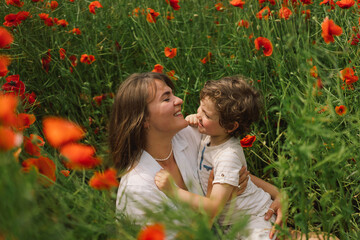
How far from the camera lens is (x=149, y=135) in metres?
1.81

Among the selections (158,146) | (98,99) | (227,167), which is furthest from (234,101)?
(98,99)

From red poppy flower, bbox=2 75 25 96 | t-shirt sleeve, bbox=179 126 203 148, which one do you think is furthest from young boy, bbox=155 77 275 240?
red poppy flower, bbox=2 75 25 96

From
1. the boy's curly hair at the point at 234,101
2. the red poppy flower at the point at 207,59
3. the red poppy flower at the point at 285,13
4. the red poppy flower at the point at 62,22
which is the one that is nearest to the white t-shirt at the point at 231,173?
the boy's curly hair at the point at 234,101

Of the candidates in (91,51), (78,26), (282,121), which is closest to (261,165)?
(282,121)

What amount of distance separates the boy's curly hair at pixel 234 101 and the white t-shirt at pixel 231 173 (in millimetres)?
101

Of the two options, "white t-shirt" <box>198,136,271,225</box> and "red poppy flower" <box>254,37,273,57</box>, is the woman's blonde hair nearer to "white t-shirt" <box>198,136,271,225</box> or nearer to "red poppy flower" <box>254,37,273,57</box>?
"white t-shirt" <box>198,136,271,225</box>

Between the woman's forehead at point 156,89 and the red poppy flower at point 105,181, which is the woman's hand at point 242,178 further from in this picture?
the red poppy flower at point 105,181

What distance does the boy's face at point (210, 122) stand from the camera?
1.71m

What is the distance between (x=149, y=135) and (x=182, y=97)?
57cm

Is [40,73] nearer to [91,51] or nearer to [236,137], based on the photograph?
[91,51]

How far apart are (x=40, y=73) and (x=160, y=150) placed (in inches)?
43.6

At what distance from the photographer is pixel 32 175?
79 cm

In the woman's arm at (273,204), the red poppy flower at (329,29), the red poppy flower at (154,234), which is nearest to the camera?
the red poppy flower at (154,234)

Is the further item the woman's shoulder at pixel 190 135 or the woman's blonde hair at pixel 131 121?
the woman's shoulder at pixel 190 135
